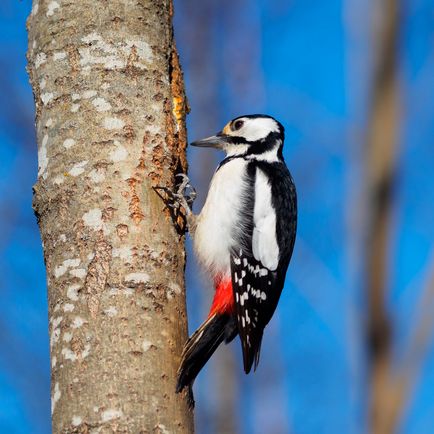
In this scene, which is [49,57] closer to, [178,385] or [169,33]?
[169,33]

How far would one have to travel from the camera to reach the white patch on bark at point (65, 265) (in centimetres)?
240

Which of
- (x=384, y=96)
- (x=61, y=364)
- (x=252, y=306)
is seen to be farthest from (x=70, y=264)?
(x=384, y=96)

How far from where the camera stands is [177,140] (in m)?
2.91

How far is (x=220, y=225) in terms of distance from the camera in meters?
3.49

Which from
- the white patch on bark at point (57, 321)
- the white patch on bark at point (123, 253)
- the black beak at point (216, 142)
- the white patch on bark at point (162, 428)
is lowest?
the black beak at point (216, 142)

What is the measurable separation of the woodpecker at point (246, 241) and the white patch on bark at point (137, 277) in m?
0.58

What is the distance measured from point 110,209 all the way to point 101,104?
0.41 m

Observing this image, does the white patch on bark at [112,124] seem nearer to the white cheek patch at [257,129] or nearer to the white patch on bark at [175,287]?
the white patch on bark at [175,287]

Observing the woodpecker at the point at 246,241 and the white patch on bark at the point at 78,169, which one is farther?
the woodpecker at the point at 246,241

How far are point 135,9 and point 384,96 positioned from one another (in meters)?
2.00

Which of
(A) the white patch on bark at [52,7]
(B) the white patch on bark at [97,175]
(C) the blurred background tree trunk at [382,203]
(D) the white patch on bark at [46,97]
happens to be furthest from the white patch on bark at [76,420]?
(A) the white patch on bark at [52,7]

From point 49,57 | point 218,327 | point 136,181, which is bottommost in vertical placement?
point 218,327

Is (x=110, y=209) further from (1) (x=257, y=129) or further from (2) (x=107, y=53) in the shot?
(1) (x=257, y=129)

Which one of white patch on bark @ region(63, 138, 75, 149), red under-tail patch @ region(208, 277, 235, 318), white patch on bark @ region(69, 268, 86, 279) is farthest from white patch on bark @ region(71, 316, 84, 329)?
red under-tail patch @ region(208, 277, 235, 318)
